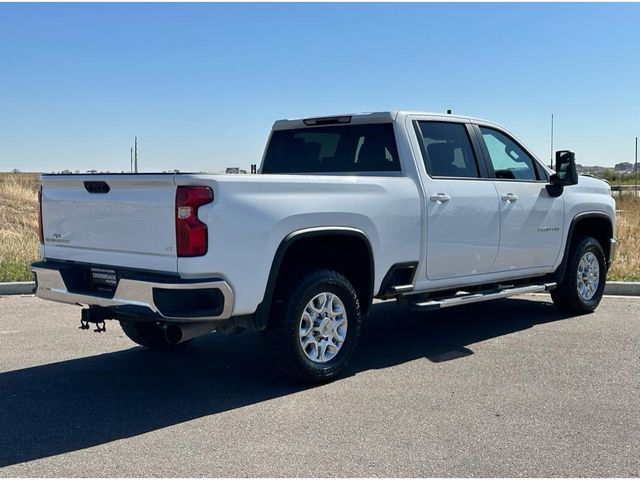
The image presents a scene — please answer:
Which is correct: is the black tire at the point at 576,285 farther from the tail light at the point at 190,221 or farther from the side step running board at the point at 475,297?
the tail light at the point at 190,221

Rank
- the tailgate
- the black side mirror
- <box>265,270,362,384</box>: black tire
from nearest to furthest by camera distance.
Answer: the tailgate < <box>265,270,362,384</box>: black tire < the black side mirror

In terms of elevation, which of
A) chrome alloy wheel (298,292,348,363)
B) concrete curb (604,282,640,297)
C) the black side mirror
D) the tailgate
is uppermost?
the black side mirror

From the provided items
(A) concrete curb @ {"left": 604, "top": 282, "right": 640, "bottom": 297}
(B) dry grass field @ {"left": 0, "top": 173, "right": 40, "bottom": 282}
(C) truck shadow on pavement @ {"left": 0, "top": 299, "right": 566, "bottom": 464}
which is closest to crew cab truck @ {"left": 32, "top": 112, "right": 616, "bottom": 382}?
(C) truck shadow on pavement @ {"left": 0, "top": 299, "right": 566, "bottom": 464}

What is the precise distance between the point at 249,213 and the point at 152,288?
81 cm

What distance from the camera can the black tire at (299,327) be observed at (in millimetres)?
5316

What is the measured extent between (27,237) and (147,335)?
8096mm

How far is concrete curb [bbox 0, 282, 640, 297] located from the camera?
945 centimetres

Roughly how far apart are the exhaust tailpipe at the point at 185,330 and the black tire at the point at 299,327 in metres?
0.54

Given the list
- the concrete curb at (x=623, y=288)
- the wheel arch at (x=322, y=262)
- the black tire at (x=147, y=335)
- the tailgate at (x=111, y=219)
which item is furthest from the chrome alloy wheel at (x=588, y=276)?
the tailgate at (x=111, y=219)

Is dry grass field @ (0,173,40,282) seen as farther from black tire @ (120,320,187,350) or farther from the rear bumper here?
the rear bumper

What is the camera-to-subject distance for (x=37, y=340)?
705 centimetres

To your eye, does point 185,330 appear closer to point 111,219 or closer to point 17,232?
point 111,219

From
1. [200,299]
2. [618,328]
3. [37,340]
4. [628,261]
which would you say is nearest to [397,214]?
[200,299]

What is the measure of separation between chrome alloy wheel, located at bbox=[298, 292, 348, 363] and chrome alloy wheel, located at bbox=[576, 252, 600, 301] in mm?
3681
